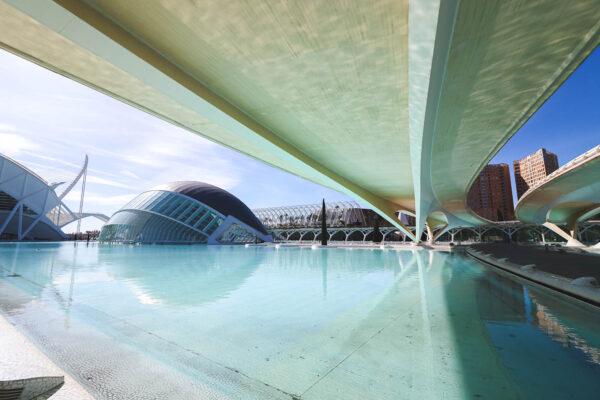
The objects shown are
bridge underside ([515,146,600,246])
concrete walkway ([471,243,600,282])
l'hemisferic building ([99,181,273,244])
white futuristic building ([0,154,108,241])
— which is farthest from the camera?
white futuristic building ([0,154,108,241])

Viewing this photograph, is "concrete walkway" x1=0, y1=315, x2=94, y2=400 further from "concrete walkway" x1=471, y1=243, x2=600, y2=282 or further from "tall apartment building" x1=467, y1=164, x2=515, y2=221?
"tall apartment building" x1=467, y1=164, x2=515, y2=221

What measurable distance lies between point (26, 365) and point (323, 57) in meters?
5.77

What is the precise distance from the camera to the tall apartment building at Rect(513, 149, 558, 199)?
85.5 m

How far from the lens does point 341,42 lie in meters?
4.99

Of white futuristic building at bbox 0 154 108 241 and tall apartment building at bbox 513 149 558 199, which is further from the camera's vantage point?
tall apartment building at bbox 513 149 558 199

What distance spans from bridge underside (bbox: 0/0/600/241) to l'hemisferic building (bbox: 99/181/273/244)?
3349cm

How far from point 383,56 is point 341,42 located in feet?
3.10

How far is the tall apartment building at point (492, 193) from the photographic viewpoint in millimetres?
90688

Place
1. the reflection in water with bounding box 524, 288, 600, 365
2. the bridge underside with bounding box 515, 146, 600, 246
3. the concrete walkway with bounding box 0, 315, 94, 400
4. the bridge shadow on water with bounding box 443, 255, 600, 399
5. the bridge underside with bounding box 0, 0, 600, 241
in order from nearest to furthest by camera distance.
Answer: the concrete walkway with bounding box 0, 315, 94, 400, the bridge shadow on water with bounding box 443, 255, 600, 399, the reflection in water with bounding box 524, 288, 600, 365, the bridge underside with bounding box 0, 0, 600, 241, the bridge underside with bounding box 515, 146, 600, 246

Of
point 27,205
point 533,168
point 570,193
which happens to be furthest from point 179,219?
point 533,168

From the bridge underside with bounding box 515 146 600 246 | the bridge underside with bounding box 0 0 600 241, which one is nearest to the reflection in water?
the bridge underside with bounding box 0 0 600 241

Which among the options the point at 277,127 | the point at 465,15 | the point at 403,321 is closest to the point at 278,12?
the point at 465,15

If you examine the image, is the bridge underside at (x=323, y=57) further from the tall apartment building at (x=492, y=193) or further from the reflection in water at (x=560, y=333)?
the tall apartment building at (x=492, y=193)

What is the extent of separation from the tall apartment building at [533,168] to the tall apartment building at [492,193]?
4.91m
